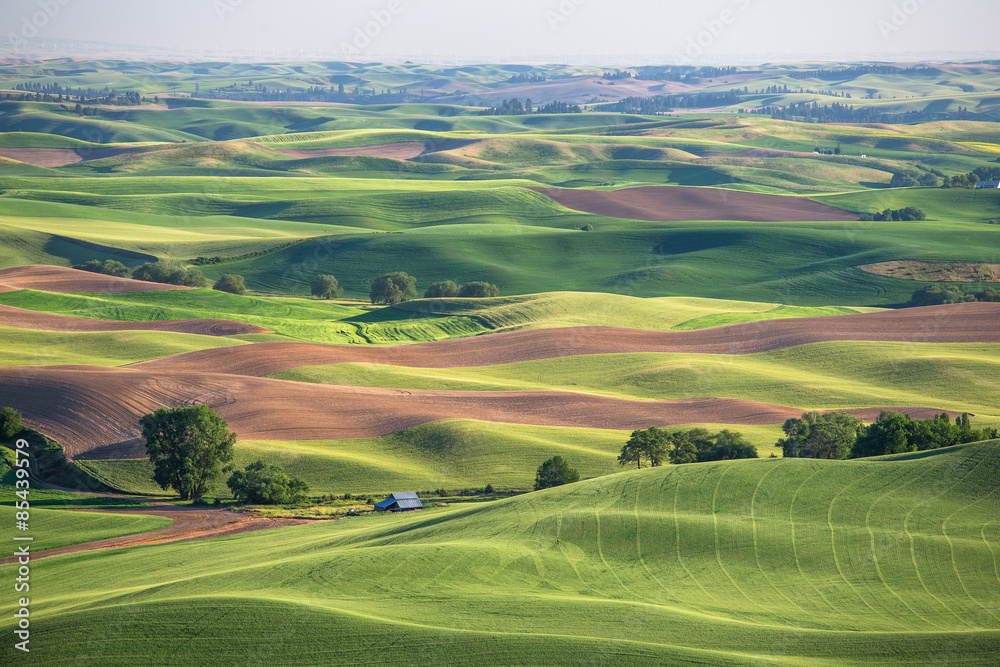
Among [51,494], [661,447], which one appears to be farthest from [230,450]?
[661,447]

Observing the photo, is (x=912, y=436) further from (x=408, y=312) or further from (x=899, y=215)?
(x=899, y=215)

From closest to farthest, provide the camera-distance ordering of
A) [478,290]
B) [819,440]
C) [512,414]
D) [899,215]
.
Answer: [819,440], [512,414], [478,290], [899,215]

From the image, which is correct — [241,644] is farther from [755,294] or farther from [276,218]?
[276,218]

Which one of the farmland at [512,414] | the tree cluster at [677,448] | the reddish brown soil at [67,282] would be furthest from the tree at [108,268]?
the tree cluster at [677,448]

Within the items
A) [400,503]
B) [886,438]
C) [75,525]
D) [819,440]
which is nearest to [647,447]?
[819,440]

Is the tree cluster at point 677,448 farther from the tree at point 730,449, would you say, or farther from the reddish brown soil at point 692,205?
the reddish brown soil at point 692,205
